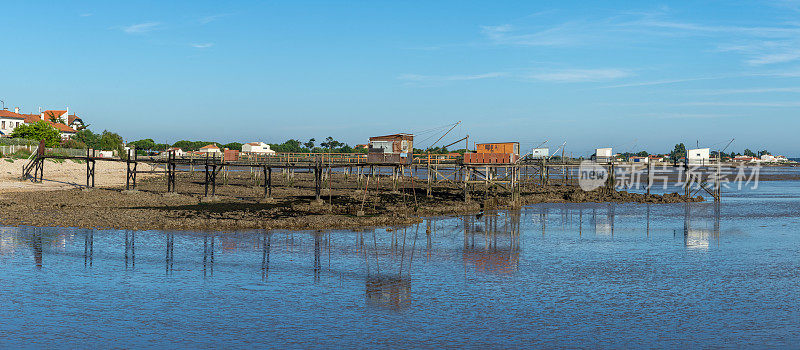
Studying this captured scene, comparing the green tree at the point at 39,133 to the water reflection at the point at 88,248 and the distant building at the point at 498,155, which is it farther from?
the water reflection at the point at 88,248

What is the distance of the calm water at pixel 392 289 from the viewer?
51.1 feet

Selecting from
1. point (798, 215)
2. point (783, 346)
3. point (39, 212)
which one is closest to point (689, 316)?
point (783, 346)

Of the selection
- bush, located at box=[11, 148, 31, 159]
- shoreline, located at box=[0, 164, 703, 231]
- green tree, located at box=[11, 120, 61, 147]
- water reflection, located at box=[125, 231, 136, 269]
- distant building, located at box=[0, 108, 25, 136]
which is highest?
distant building, located at box=[0, 108, 25, 136]

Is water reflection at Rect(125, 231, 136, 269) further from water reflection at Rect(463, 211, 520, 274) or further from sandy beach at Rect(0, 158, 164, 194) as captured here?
sandy beach at Rect(0, 158, 164, 194)

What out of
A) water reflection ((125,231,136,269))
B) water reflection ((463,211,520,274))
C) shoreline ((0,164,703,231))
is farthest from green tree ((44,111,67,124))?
water reflection ((463,211,520,274))

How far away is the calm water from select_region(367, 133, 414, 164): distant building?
14203mm

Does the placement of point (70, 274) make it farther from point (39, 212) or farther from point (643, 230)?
point (643, 230)

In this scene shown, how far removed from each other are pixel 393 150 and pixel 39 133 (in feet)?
234

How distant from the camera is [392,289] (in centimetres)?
2053

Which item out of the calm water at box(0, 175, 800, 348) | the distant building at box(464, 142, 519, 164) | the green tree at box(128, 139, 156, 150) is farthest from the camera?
the green tree at box(128, 139, 156, 150)

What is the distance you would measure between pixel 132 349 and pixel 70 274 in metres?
9.29

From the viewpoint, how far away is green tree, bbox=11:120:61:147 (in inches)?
3728

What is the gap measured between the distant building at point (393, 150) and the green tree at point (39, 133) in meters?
66.5

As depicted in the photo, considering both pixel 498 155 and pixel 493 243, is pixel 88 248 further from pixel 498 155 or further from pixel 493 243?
pixel 498 155
